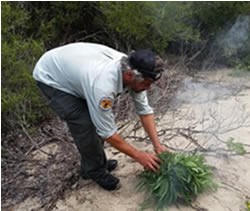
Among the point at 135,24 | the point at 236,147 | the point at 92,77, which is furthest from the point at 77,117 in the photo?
the point at 135,24

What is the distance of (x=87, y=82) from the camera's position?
1947 mm

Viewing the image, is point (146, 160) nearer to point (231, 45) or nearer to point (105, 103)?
point (105, 103)

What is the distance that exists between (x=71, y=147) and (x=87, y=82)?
148 centimetres

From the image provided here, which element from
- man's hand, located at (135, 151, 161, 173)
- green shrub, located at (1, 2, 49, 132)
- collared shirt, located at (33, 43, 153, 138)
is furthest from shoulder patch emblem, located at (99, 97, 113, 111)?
green shrub, located at (1, 2, 49, 132)

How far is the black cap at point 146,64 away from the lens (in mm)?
1812

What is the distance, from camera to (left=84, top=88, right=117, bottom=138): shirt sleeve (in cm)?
184

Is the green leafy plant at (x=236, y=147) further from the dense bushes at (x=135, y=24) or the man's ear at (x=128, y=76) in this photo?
the dense bushes at (x=135, y=24)

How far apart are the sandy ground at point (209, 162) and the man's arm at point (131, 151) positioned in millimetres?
438

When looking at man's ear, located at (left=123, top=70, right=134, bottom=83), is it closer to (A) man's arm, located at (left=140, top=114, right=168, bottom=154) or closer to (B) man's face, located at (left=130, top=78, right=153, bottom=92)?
(B) man's face, located at (left=130, top=78, right=153, bottom=92)

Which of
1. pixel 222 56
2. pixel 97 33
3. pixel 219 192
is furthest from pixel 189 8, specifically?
pixel 219 192

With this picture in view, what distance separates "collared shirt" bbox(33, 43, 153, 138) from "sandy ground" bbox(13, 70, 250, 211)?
0.73 meters

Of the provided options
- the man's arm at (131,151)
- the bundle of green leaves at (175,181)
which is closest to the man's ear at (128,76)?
the man's arm at (131,151)

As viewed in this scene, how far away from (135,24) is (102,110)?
139 inches

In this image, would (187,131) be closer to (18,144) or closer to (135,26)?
(18,144)
